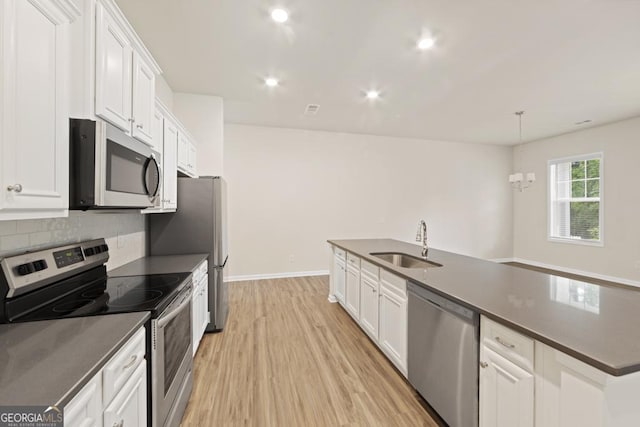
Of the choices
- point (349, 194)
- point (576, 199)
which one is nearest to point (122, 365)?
point (349, 194)

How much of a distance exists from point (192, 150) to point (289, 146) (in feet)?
7.96

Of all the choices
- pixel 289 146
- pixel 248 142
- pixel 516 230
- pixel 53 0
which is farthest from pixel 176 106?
pixel 516 230

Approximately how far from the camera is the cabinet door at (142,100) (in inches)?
65.6

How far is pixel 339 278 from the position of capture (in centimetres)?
375

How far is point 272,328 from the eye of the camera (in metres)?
3.15

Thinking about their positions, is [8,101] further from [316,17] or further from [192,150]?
[192,150]

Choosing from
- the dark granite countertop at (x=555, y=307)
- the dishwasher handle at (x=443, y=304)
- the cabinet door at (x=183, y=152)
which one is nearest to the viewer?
the dark granite countertop at (x=555, y=307)

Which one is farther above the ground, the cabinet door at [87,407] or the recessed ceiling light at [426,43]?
the recessed ceiling light at [426,43]

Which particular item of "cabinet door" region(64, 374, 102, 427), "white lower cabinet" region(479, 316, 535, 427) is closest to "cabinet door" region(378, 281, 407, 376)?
"white lower cabinet" region(479, 316, 535, 427)

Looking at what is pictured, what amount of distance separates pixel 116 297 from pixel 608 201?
25.2ft

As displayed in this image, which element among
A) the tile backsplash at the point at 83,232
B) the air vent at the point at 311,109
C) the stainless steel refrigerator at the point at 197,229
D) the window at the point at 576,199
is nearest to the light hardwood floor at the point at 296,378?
the stainless steel refrigerator at the point at 197,229

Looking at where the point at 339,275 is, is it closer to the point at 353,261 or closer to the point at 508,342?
the point at 353,261

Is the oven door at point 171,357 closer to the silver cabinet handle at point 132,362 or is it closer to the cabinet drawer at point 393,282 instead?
the silver cabinet handle at point 132,362

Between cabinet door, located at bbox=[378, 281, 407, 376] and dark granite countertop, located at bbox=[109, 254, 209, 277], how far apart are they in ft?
5.43
